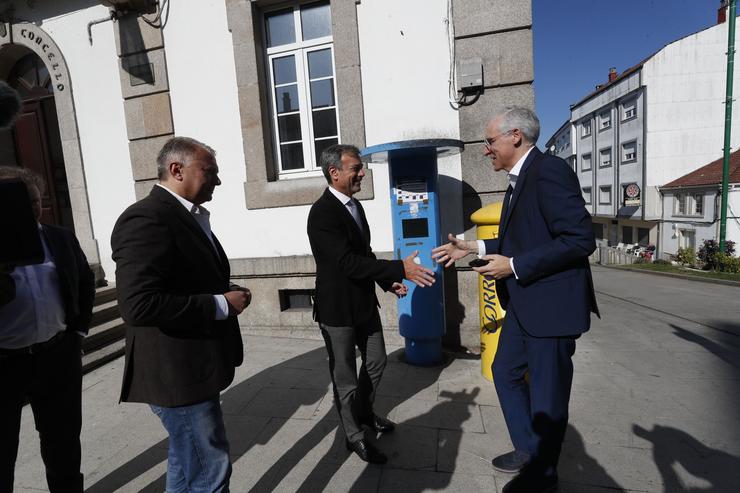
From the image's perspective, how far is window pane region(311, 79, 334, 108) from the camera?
16.8ft

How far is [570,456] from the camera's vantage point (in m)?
2.66

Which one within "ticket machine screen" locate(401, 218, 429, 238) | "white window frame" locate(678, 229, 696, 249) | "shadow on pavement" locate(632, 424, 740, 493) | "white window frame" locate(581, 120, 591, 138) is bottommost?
"white window frame" locate(678, 229, 696, 249)

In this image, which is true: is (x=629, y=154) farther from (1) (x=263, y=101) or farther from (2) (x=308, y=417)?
(2) (x=308, y=417)

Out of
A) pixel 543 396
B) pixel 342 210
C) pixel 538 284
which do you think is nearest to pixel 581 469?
pixel 543 396

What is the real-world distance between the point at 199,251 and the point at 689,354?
5369 millimetres

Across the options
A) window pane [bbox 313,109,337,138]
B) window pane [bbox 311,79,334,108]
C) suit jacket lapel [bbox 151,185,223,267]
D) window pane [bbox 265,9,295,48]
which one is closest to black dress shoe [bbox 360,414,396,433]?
suit jacket lapel [bbox 151,185,223,267]

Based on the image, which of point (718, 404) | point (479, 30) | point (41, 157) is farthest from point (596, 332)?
point (41, 157)

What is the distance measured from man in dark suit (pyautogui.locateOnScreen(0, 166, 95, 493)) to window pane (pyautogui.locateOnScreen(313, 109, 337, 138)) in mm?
3426

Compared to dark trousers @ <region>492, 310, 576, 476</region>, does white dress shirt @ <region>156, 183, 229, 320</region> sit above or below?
above

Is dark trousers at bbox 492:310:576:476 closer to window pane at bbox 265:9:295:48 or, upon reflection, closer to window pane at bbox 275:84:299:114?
window pane at bbox 275:84:299:114

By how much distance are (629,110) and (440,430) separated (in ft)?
106

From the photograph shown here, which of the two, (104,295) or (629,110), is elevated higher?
(629,110)

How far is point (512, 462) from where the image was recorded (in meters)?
2.50

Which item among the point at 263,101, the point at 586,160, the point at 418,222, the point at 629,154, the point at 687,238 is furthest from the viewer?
the point at 586,160
